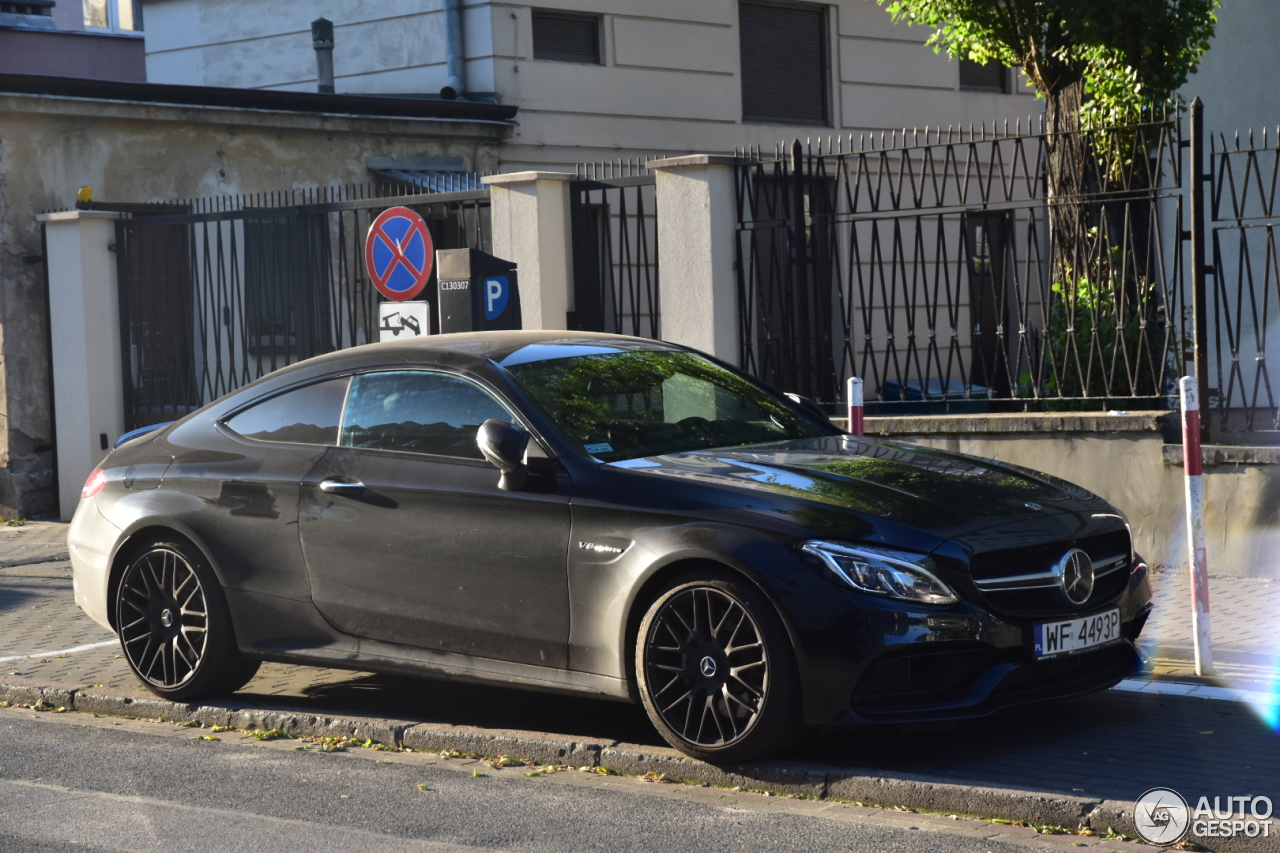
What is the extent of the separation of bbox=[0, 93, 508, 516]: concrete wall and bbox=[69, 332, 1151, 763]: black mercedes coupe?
24.5 ft

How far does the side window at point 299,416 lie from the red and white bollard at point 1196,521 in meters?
3.58

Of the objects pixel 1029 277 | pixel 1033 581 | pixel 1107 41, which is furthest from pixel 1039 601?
pixel 1107 41

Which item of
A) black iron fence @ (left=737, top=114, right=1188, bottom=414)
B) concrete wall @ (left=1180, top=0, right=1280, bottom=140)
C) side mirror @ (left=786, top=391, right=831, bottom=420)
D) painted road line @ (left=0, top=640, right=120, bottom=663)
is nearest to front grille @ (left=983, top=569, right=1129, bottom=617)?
side mirror @ (left=786, top=391, right=831, bottom=420)

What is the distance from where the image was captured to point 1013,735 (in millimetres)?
5855

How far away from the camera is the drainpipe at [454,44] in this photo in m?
17.5

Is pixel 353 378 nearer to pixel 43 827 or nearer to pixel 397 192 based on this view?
pixel 43 827

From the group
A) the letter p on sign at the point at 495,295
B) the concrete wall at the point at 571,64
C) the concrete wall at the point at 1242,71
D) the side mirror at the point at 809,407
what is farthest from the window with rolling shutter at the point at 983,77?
the side mirror at the point at 809,407

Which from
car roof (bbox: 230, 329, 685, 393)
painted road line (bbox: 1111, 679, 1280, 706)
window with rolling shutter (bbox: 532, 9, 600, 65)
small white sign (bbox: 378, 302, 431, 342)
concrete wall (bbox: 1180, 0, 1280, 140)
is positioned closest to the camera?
painted road line (bbox: 1111, 679, 1280, 706)

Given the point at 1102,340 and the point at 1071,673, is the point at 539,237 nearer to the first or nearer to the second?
the point at 1102,340

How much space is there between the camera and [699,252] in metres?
11.5

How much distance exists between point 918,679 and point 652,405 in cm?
172

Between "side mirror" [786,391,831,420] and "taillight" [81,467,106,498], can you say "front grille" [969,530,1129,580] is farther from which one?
"taillight" [81,467,106,498]

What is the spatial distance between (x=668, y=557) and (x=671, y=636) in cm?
28

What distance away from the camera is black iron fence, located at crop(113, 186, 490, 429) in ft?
45.6
